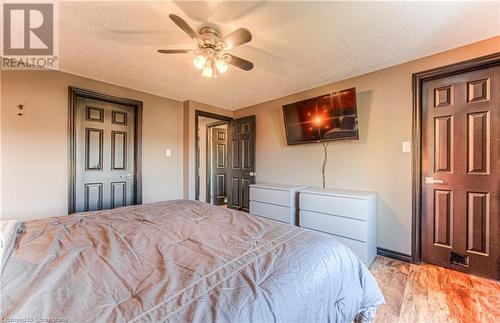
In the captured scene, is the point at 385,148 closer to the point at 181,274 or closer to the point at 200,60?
the point at 200,60

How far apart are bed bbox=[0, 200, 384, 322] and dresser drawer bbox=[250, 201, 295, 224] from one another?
61.9 inches

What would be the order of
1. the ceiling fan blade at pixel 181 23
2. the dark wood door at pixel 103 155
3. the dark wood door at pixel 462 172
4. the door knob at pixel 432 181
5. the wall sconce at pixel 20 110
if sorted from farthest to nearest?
the dark wood door at pixel 103 155 → the wall sconce at pixel 20 110 → the door knob at pixel 432 181 → the dark wood door at pixel 462 172 → the ceiling fan blade at pixel 181 23

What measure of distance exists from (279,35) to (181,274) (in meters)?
2.00

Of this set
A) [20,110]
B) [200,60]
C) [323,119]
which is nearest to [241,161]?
[323,119]

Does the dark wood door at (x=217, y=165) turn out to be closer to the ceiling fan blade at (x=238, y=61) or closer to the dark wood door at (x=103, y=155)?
the dark wood door at (x=103, y=155)

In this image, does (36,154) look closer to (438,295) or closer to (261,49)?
(261,49)

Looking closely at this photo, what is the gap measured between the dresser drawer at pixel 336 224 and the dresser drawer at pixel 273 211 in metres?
0.22

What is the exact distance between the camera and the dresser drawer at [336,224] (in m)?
2.28

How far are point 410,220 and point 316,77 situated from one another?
81.7 inches

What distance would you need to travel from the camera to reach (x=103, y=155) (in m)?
2.97

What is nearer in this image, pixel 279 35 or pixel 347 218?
pixel 279 35

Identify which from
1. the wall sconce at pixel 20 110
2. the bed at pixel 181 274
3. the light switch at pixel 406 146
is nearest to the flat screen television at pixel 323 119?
the light switch at pixel 406 146

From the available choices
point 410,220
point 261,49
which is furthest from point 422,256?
point 261,49

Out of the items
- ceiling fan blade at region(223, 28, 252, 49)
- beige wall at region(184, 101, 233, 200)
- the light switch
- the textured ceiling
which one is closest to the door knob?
the light switch
